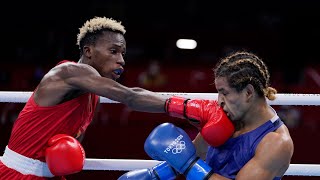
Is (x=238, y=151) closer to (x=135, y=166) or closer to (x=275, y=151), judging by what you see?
(x=275, y=151)

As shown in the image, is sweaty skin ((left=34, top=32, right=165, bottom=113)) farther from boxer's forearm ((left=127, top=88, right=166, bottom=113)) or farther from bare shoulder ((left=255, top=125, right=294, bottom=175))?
bare shoulder ((left=255, top=125, right=294, bottom=175))

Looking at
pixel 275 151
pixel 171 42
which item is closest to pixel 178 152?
pixel 275 151

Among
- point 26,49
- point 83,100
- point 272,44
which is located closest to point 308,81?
point 272,44

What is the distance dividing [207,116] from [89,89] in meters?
0.53

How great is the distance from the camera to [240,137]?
7.44 ft

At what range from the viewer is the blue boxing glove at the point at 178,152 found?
218cm

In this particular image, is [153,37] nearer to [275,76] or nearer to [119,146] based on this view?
[275,76]

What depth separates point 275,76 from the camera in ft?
24.7

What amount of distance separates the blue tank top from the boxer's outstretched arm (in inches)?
13.0

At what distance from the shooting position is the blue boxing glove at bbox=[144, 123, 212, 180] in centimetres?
218

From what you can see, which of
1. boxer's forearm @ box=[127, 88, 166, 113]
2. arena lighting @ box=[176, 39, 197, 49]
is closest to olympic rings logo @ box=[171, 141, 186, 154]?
boxer's forearm @ box=[127, 88, 166, 113]

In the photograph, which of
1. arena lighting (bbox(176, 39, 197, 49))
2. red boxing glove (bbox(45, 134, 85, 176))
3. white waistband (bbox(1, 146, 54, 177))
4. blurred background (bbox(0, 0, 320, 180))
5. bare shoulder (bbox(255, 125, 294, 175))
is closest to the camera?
bare shoulder (bbox(255, 125, 294, 175))

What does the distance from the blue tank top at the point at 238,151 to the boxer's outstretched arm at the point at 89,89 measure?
1.08 ft

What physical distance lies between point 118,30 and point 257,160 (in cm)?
96
